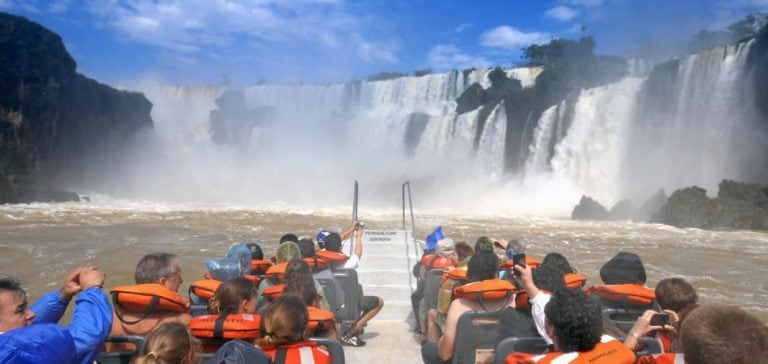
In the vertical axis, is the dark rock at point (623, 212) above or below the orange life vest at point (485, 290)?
above

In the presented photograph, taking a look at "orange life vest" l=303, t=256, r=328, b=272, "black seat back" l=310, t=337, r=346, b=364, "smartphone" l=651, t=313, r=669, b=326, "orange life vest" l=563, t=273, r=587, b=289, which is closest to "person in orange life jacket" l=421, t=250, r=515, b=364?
"orange life vest" l=563, t=273, r=587, b=289

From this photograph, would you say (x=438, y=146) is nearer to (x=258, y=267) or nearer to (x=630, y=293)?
(x=258, y=267)

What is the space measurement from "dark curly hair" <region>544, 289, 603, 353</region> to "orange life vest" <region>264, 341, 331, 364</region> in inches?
38.4

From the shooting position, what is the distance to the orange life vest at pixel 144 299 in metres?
2.90

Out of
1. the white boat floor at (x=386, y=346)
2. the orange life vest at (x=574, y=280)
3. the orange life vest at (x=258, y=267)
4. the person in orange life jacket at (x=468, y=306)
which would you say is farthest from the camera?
the orange life vest at (x=258, y=267)

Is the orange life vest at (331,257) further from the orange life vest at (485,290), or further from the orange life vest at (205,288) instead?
the orange life vest at (485,290)

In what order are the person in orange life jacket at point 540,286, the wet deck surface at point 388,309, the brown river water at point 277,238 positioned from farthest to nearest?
the brown river water at point 277,238, the wet deck surface at point 388,309, the person in orange life jacket at point 540,286

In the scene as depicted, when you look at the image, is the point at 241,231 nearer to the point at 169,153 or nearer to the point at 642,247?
the point at 642,247

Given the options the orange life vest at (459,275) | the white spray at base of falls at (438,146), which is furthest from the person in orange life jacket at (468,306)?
the white spray at base of falls at (438,146)

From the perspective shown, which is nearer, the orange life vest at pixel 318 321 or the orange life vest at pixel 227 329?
the orange life vest at pixel 227 329

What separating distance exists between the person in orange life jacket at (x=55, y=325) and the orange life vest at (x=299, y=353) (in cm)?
75

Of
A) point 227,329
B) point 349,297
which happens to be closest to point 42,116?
point 349,297

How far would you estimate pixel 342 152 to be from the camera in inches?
2079

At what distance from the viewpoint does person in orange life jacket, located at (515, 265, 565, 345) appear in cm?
283
